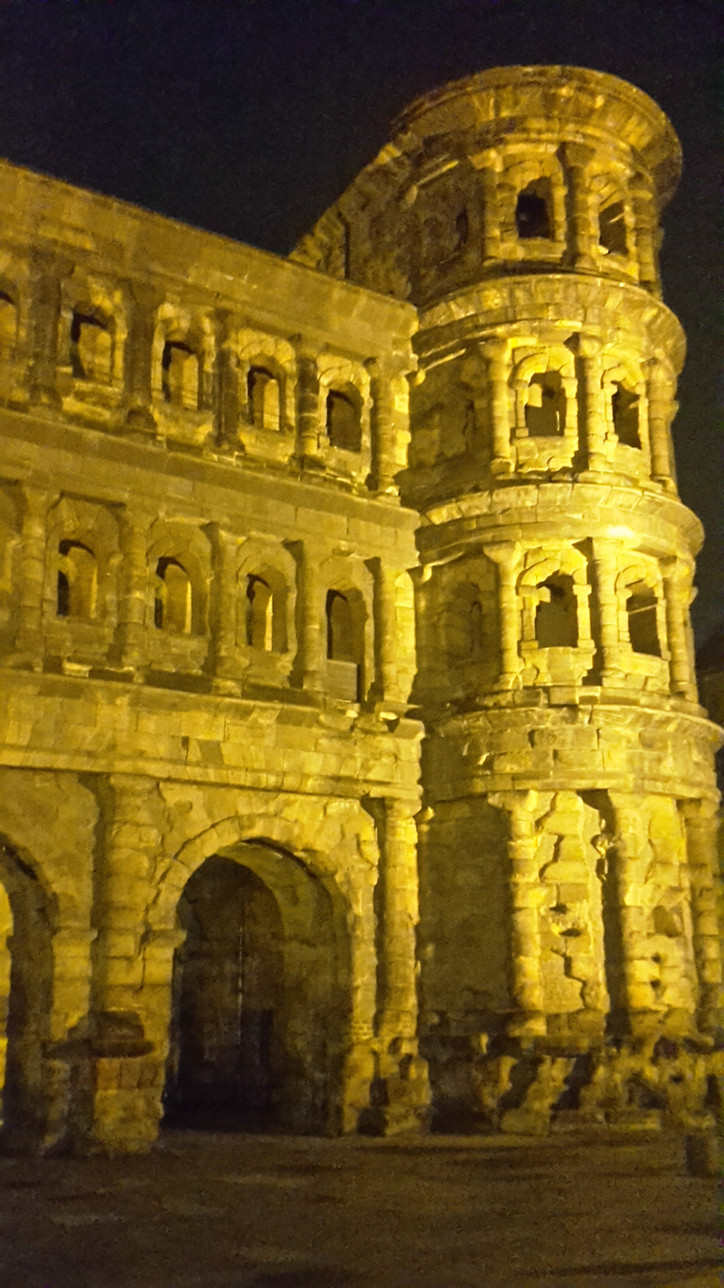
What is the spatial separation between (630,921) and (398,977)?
312cm

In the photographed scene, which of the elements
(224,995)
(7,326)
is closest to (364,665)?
(224,995)

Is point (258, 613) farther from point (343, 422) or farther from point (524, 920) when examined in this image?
point (524, 920)

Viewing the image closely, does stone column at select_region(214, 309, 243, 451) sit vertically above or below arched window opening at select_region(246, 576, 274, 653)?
above

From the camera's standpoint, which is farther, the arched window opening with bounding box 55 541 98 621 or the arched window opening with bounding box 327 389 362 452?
the arched window opening with bounding box 327 389 362 452

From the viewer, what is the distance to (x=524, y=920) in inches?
642

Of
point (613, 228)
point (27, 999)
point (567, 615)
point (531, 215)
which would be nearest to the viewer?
point (27, 999)

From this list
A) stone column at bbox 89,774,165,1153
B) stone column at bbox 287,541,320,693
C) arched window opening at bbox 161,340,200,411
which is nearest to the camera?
stone column at bbox 89,774,165,1153

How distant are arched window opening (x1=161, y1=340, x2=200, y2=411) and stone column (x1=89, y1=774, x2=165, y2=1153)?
219 inches

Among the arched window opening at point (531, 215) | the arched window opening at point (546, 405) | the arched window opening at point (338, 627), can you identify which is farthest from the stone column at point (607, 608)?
the arched window opening at point (531, 215)

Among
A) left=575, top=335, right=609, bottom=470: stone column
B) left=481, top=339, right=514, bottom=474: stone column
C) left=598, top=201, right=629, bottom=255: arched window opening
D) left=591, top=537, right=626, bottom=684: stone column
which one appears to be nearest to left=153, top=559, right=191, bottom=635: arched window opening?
left=481, top=339, right=514, bottom=474: stone column

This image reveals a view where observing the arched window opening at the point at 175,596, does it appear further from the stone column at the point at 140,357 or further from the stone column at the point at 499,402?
the stone column at the point at 499,402

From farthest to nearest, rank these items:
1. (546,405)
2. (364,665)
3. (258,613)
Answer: (546,405), (258,613), (364,665)

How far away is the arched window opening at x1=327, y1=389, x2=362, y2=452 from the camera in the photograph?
18719 millimetres

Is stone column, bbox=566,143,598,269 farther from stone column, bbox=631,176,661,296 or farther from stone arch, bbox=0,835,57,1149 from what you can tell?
stone arch, bbox=0,835,57,1149
